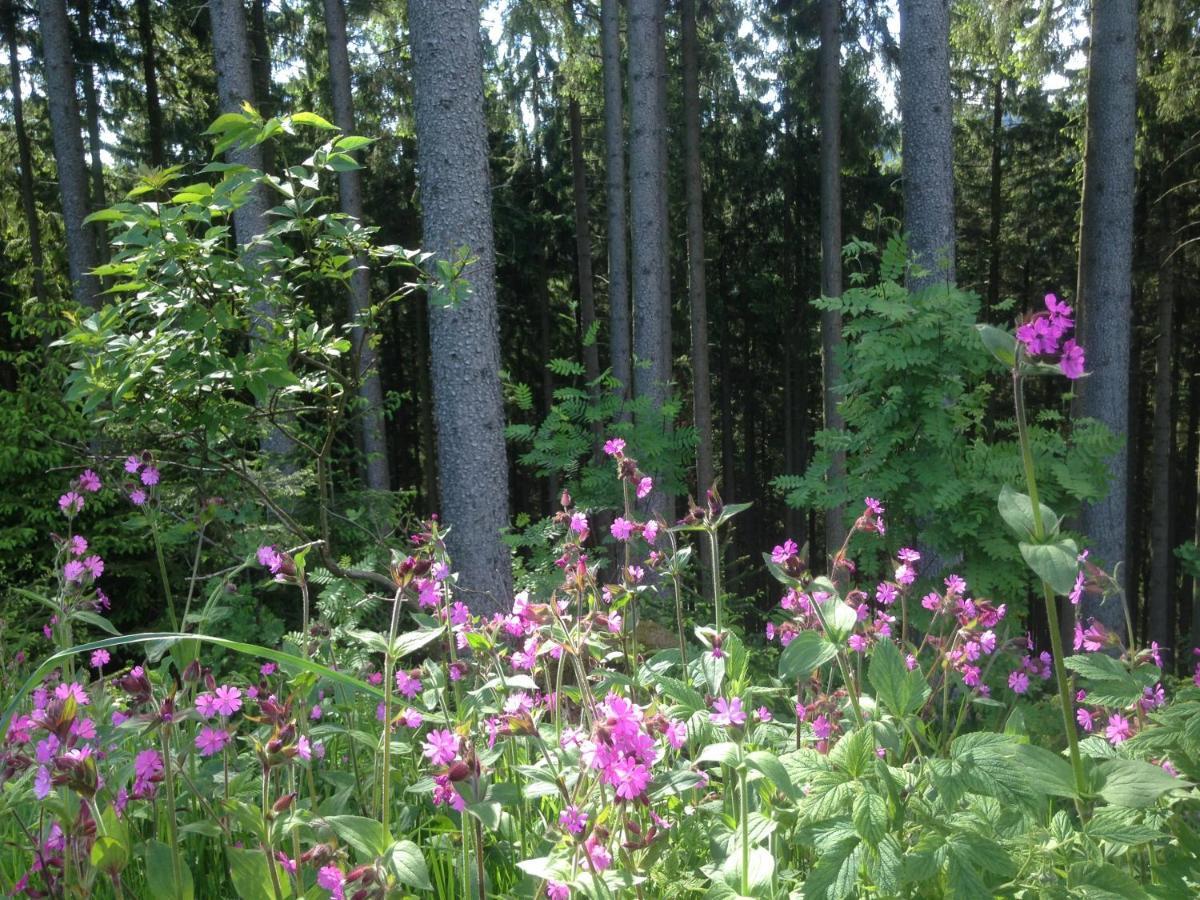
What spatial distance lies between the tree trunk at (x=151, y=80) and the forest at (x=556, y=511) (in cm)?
7

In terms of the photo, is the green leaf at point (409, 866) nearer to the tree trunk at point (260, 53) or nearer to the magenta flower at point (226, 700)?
the magenta flower at point (226, 700)

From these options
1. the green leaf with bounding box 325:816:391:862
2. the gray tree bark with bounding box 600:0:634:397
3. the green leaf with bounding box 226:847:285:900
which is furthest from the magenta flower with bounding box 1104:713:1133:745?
the gray tree bark with bounding box 600:0:634:397

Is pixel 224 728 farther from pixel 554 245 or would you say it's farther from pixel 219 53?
pixel 554 245

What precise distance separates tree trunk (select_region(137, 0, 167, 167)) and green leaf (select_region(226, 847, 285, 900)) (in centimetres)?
1411

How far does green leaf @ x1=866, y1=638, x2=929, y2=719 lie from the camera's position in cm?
145

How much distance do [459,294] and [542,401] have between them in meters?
17.4

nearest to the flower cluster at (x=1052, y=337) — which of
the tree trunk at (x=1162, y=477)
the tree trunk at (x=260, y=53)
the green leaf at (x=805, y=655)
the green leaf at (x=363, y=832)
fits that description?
the green leaf at (x=805, y=655)

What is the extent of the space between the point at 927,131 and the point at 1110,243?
2.00 m

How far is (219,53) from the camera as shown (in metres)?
8.17

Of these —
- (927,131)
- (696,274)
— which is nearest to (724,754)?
(927,131)

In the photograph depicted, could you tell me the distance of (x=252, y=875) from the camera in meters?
1.40

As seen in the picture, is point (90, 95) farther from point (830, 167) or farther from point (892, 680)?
point (892, 680)

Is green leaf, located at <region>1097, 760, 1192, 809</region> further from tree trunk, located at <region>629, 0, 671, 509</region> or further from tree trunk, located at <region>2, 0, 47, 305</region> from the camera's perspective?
tree trunk, located at <region>2, 0, 47, 305</region>

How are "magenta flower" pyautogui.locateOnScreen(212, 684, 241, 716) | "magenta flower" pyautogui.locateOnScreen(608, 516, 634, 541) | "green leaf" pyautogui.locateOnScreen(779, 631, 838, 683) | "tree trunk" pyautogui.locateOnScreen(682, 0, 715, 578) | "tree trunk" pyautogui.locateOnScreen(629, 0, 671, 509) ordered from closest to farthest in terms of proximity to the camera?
"green leaf" pyautogui.locateOnScreen(779, 631, 838, 683)
"magenta flower" pyautogui.locateOnScreen(212, 684, 241, 716)
"magenta flower" pyautogui.locateOnScreen(608, 516, 634, 541)
"tree trunk" pyautogui.locateOnScreen(629, 0, 671, 509)
"tree trunk" pyautogui.locateOnScreen(682, 0, 715, 578)
